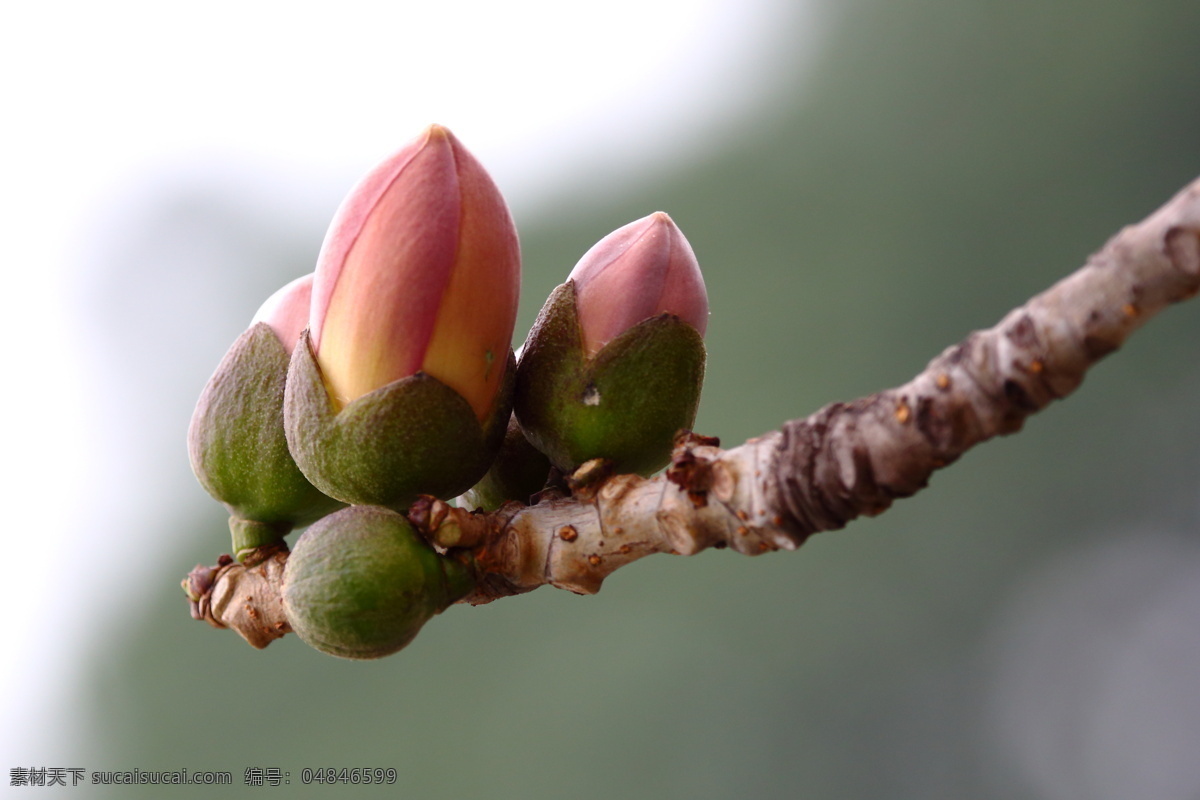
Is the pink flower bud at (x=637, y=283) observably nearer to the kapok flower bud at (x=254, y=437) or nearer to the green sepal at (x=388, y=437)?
the green sepal at (x=388, y=437)

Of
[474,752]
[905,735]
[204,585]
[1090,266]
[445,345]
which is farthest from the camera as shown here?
[905,735]

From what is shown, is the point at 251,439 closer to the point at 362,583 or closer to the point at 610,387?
the point at 362,583

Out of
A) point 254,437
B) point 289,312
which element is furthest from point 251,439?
point 289,312

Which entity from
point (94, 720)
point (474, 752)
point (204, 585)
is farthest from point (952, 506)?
point (204, 585)

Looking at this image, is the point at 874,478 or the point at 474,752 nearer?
the point at 874,478

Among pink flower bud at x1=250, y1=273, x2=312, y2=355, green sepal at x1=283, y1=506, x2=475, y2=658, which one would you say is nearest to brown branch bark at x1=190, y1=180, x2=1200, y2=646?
green sepal at x1=283, y1=506, x2=475, y2=658

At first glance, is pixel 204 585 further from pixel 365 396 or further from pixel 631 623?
pixel 631 623
